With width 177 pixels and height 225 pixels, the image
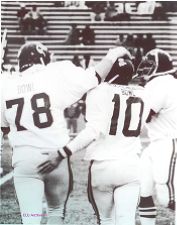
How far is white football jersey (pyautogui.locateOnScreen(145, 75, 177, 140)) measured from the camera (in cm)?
184

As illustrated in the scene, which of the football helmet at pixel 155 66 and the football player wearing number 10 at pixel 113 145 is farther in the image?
the football helmet at pixel 155 66

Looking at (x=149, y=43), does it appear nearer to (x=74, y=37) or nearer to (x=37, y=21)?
(x=74, y=37)

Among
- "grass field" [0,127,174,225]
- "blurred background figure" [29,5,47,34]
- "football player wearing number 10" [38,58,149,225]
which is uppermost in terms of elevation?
"blurred background figure" [29,5,47,34]

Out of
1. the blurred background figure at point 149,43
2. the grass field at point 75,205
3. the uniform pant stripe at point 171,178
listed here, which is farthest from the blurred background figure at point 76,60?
the uniform pant stripe at point 171,178

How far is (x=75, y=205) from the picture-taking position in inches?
73.6

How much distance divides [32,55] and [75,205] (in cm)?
62

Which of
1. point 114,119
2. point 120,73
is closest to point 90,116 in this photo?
point 114,119

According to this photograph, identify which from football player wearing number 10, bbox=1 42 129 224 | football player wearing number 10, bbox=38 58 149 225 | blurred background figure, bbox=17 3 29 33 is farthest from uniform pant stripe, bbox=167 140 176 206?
blurred background figure, bbox=17 3 29 33

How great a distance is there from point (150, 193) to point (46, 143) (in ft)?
1.48

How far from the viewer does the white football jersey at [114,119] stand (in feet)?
5.90

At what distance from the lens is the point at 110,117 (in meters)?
1.80

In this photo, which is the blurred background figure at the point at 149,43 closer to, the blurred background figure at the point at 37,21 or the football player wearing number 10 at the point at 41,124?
the football player wearing number 10 at the point at 41,124

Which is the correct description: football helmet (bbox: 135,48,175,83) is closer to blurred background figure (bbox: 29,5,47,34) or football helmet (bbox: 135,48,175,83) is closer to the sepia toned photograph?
the sepia toned photograph

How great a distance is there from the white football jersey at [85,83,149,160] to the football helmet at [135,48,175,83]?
12cm
